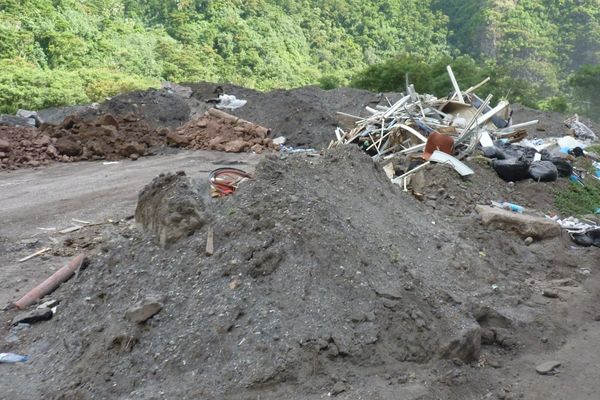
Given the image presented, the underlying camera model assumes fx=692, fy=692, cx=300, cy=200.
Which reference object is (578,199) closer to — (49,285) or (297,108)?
(49,285)

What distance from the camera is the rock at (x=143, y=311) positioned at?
4.39 m

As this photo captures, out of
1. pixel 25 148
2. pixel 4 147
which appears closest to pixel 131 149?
pixel 25 148

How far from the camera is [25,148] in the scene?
1328cm

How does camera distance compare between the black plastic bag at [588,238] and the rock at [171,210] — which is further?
the black plastic bag at [588,238]

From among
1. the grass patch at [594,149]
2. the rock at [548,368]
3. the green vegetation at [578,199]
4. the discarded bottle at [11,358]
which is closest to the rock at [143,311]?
the discarded bottle at [11,358]

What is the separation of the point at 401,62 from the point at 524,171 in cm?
2105

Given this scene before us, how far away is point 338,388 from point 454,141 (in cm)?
636

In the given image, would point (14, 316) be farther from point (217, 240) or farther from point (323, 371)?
point (323, 371)

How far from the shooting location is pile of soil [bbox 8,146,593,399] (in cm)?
409

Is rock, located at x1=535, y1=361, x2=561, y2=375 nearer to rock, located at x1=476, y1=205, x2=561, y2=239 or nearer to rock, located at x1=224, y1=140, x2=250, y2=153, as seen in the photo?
rock, located at x1=476, y1=205, x2=561, y2=239

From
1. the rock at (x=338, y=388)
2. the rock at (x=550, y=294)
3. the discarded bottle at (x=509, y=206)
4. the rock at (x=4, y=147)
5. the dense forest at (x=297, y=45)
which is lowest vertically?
the dense forest at (x=297, y=45)

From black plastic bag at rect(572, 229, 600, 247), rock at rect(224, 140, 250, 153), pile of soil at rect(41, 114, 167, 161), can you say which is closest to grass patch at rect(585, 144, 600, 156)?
black plastic bag at rect(572, 229, 600, 247)

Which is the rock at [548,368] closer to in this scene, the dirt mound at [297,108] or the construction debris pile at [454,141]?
the construction debris pile at [454,141]

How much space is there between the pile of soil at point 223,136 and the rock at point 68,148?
203cm
